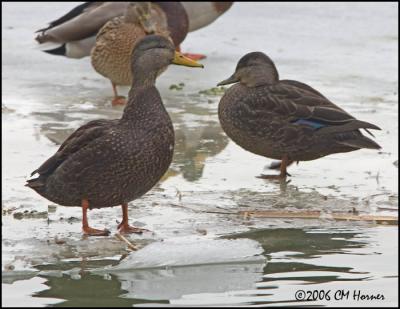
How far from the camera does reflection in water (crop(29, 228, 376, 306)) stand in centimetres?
500

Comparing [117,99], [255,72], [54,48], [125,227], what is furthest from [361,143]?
[54,48]

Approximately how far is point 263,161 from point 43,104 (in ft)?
7.03

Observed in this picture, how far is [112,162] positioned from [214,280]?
40.4 inches

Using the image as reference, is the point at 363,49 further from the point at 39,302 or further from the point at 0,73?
the point at 39,302

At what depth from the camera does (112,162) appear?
600cm

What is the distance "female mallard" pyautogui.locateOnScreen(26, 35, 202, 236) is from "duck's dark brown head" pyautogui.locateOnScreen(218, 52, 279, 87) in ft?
4.88

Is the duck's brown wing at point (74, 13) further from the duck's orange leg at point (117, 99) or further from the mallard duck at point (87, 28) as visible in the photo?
the duck's orange leg at point (117, 99)

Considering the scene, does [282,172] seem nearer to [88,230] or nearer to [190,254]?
[88,230]

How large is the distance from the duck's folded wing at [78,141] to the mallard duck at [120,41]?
10.5 feet

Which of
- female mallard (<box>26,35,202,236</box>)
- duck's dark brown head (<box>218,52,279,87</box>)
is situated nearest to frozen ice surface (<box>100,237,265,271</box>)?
female mallard (<box>26,35,202,236</box>)

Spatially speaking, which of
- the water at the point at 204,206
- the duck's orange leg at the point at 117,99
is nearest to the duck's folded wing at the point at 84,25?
the water at the point at 204,206

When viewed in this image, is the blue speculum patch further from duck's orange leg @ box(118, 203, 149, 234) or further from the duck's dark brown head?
duck's orange leg @ box(118, 203, 149, 234)

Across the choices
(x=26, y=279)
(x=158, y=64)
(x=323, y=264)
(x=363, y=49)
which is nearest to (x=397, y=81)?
(x=363, y=49)

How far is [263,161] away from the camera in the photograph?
782cm
